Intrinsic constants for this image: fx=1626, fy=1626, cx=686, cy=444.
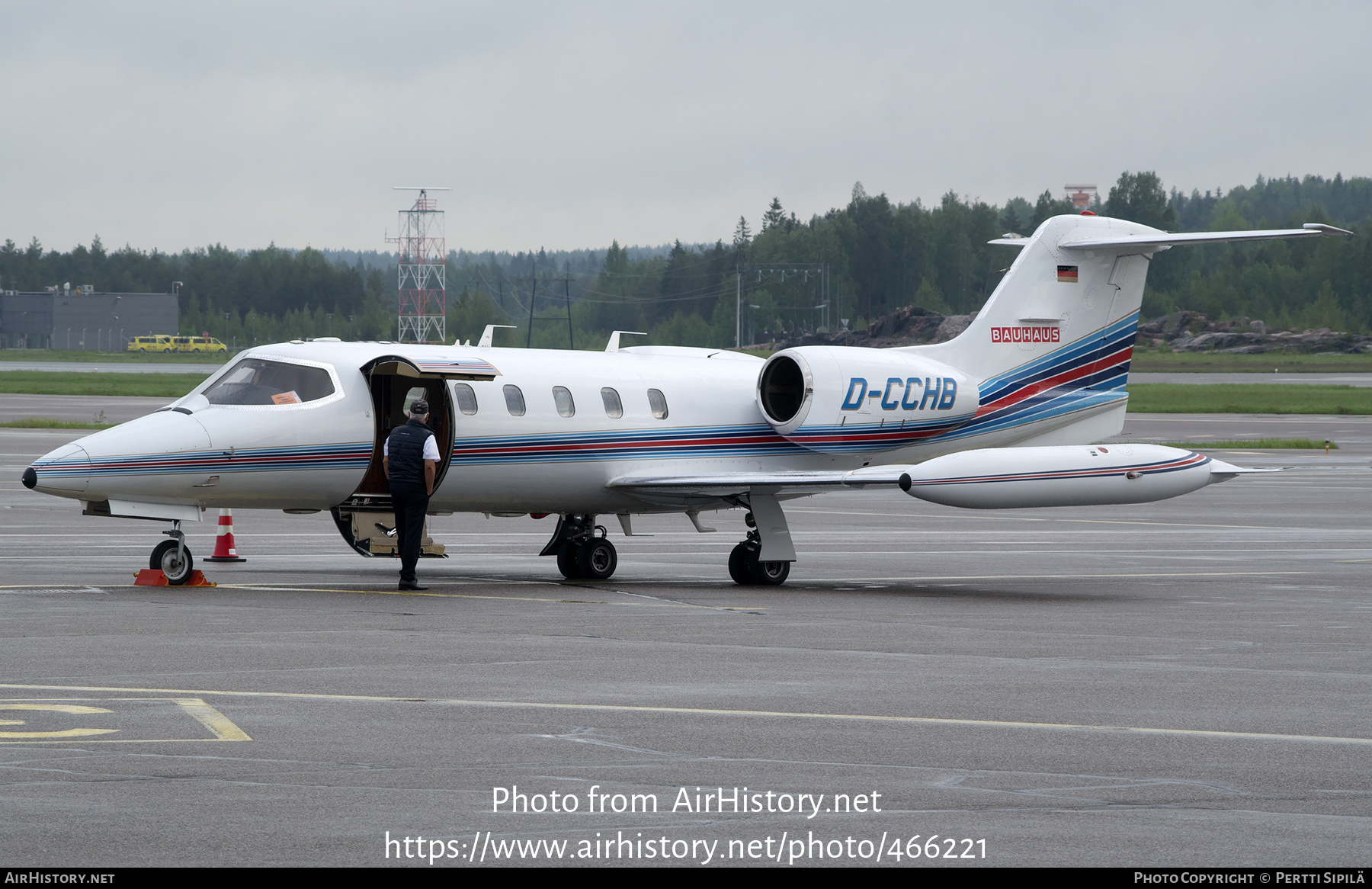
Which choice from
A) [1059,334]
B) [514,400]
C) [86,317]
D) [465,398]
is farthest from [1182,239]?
[86,317]

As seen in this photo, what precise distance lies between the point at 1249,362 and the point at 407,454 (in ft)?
422

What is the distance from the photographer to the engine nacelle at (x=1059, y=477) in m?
18.3

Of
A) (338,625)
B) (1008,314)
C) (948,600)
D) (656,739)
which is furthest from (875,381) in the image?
(656,739)

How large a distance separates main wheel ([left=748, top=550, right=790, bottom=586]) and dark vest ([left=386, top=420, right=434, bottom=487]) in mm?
4444

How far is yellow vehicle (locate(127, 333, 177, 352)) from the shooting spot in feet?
539

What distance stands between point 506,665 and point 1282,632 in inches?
300

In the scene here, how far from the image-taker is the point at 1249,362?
136 meters

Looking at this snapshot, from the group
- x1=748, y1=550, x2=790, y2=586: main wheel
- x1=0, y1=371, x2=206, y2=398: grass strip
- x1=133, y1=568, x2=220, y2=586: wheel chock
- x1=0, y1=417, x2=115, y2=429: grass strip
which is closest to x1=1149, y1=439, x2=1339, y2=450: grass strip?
x1=748, y1=550, x2=790, y2=586: main wheel

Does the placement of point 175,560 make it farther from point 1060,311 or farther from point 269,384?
point 1060,311

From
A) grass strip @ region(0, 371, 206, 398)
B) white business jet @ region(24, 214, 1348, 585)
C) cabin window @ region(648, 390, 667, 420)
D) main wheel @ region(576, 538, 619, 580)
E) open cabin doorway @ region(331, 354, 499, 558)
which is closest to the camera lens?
white business jet @ region(24, 214, 1348, 585)

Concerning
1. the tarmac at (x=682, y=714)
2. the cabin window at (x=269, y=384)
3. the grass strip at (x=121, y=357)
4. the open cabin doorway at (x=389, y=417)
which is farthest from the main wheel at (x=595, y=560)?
the grass strip at (x=121, y=357)

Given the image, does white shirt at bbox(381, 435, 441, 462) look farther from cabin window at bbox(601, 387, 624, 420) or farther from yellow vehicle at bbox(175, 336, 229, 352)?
yellow vehicle at bbox(175, 336, 229, 352)

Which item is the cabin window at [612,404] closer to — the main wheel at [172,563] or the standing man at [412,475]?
the standing man at [412,475]

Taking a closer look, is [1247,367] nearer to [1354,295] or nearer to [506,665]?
[1354,295]
